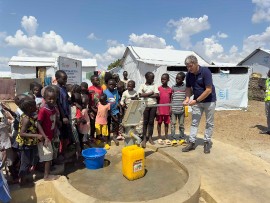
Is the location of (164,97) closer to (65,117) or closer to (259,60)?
(65,117)

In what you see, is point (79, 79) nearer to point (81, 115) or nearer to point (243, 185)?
point (81, 115)

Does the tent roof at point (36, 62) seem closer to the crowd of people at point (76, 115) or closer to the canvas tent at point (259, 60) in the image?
the canvas tent at point (259, 60)

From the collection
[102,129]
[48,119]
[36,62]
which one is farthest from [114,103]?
[36,62]

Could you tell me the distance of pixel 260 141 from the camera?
6.19 meters

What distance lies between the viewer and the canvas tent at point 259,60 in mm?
21719

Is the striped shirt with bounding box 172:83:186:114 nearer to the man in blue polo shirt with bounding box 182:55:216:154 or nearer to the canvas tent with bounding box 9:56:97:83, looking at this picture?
the man in blue polo shirt with bounding box 182:55:216:154

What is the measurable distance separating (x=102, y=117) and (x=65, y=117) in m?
1.03

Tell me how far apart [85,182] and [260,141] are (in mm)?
4779

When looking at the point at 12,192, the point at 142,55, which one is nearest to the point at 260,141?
the point at 12,192

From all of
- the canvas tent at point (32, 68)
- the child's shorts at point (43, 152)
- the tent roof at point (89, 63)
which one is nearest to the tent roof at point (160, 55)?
the tent roof at point (89, 63)

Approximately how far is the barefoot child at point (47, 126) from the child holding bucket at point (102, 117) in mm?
1447

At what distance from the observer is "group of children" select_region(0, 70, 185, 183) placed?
10.3 feet

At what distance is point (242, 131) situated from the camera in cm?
727

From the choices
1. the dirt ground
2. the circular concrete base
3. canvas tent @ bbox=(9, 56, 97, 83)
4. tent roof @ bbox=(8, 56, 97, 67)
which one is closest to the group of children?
the circular concrete base
